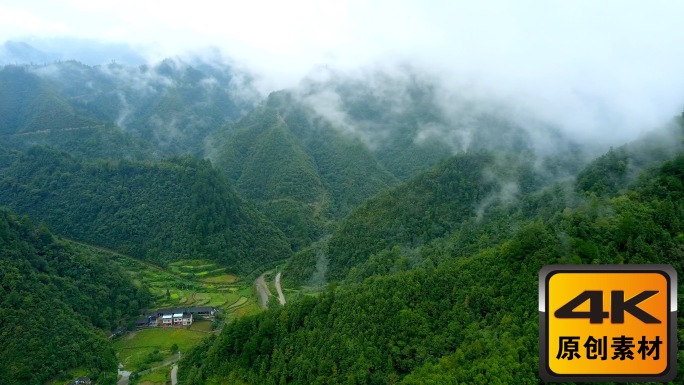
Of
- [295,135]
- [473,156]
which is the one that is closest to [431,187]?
[473,156]

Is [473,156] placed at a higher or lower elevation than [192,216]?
higher

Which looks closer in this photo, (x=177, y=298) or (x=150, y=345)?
(x=150, y=345)

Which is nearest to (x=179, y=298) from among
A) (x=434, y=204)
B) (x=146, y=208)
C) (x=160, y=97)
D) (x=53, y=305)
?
(x=53, y=305)

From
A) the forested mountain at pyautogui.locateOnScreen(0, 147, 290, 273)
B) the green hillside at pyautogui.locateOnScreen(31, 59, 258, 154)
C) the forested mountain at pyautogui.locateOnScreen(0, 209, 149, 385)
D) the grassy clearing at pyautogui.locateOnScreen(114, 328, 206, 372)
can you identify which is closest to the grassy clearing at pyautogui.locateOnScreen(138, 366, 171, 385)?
the grassy clearing at pyautogui.locateOnScreen(114, 328, 206, 372)

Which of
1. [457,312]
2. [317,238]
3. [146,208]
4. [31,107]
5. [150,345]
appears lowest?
[150,345]

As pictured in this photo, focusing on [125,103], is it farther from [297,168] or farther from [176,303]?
[176,303]

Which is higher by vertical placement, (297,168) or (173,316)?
(297,168)

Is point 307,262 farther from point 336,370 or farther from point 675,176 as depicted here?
point 675,176

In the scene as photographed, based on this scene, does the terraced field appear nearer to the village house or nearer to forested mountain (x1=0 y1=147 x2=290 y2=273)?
the village house
